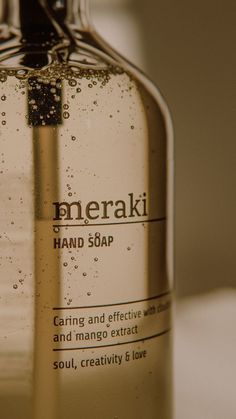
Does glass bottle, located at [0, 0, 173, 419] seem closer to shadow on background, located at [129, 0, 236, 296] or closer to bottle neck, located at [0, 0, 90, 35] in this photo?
bottle neck, located at [0, 0, 90, 35]

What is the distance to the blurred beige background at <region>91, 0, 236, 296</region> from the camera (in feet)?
2.24

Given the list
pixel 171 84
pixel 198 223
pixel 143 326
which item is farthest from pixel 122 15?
pixel 143 326

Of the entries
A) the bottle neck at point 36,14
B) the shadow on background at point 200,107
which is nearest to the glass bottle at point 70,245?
the bottle neck at point 36,14

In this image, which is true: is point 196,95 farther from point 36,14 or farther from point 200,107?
point 36,14

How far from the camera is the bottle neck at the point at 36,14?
1.79 feet

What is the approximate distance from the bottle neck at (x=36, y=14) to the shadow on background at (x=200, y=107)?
0.15 metres

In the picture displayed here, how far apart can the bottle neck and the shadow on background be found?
0.15 m

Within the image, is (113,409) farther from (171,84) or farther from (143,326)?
(171,84)

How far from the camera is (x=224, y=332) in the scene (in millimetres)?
691

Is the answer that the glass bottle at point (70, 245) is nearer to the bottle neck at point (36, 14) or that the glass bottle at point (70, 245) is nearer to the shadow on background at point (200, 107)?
the bottle neck at point (36, 14)

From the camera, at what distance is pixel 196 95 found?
0.69 m

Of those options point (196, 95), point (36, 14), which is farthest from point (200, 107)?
point (36, 14)

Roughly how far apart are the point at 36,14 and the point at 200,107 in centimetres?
19

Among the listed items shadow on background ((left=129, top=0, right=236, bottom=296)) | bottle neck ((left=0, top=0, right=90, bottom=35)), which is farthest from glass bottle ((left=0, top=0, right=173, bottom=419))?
shadow on background ((left=129, top=0, right=236, bottom=296))
